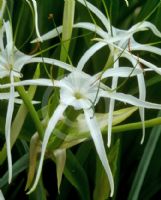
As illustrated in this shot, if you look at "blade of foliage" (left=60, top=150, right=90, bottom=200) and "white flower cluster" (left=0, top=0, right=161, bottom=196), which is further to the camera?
"blade of foliage" (left=60, top=150, right=90, bottom=200)

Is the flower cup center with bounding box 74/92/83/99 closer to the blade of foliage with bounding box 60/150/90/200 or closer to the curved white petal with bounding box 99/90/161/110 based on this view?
the curved white petal with bounding box 99/90/161/110

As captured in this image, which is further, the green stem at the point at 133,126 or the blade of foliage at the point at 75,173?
the blade of foliage at the point at 75,173

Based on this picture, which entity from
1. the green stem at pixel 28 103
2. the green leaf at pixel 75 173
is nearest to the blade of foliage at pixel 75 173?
the green leaf at pixel 75 173

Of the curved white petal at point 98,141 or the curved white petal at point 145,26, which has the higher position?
the curved white petal at point 145,26

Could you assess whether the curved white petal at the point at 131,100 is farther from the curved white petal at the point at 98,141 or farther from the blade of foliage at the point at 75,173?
the blade of foliage at the point at 75,173

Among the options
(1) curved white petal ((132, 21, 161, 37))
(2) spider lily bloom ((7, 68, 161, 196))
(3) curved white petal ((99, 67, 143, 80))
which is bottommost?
(2) spider lily bloom ((7, 68, 161, 196))

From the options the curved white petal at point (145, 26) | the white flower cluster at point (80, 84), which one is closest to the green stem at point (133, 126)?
the white flower cluster at point (80, 84)

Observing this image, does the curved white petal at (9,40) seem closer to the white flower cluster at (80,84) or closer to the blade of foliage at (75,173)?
the white flower cluster at (80,84)

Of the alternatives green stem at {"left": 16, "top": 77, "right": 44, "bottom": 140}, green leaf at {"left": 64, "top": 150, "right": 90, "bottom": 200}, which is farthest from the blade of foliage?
green stem at {"left": 16, "top": 77, "right": 44, "bottom": 140}

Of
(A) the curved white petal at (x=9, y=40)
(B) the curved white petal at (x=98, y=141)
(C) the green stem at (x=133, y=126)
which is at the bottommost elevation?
(B) the curved white petal at (x=98, y=141)

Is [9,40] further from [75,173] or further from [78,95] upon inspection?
[75,173]

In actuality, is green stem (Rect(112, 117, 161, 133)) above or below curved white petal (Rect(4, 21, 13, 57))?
below
